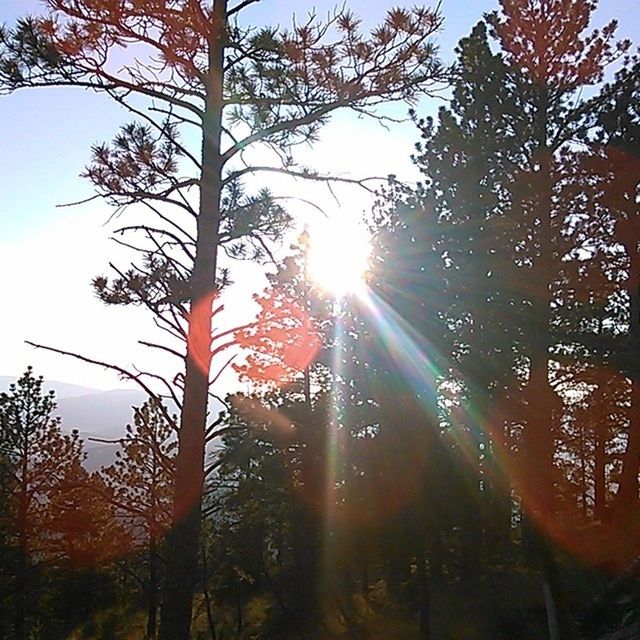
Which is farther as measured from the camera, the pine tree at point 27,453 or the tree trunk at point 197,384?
the pine tree at point 27,453

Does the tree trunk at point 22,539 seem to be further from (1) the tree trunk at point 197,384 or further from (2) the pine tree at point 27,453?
(1) the tree trunk at point 197,384

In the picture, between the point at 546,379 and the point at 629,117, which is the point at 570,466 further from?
the point at 629,117

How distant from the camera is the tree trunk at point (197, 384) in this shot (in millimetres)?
4777

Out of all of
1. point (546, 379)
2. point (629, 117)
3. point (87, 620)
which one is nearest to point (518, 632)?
point (546, 379)

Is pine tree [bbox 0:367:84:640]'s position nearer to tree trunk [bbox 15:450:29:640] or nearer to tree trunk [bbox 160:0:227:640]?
tree trunk [bbox 15:450:29:640]

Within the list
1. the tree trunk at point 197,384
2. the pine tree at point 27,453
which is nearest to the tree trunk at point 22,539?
the pine tree at point 27,453

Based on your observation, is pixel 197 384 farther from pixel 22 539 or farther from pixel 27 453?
pixel 22 539

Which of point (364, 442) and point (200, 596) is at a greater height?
point (364, 442)

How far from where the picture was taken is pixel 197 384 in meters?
5.08

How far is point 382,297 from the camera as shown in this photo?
45.8 feet

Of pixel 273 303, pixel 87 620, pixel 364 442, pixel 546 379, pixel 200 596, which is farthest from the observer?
pixel 200 596

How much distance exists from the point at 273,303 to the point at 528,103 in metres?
9.38

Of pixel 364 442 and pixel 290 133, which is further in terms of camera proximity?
pixel 364 442

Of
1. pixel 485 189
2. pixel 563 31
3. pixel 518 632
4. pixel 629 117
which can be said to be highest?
pixel 563 31
